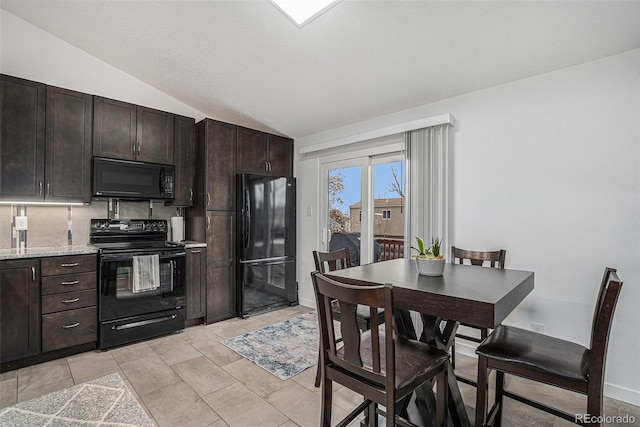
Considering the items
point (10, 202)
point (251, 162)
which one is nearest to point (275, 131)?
point (251, 162)

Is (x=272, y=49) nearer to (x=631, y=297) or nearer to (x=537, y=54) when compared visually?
(x=537, y=54)

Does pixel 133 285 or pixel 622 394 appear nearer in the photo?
pixel 622 394

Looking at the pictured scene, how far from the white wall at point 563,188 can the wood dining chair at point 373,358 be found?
1573mm

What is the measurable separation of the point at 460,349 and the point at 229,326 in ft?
8.21

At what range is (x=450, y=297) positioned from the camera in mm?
1364

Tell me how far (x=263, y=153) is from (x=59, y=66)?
2381 mm

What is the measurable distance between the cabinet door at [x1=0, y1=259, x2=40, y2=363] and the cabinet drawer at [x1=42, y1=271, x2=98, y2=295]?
65 millimetres

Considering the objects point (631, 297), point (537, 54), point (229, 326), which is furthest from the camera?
point (229, 326)

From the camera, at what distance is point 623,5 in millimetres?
1941

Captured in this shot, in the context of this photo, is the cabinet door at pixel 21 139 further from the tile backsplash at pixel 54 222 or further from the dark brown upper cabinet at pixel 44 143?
the tile backsplash at pixel 54 222

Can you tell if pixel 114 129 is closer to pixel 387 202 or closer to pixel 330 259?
pixel 330 259

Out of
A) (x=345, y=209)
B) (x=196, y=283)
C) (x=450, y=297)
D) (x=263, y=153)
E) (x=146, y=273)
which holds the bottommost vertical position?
(x=196, y=283)

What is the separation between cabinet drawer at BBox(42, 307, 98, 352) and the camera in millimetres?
2713

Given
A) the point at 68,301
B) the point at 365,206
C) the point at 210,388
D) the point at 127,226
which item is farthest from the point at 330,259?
the point at 127,226
